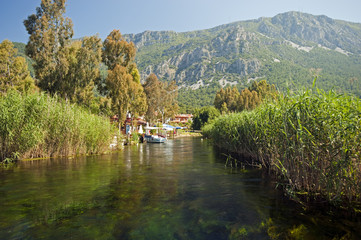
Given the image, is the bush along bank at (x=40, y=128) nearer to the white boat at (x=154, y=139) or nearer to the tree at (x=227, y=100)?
the white boat at (x=154, y=139)

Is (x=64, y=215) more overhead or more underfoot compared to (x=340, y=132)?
more underfoot

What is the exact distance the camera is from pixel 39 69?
3275cm

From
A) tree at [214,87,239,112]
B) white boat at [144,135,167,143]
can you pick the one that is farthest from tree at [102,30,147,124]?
tree at [214,87,239,112]

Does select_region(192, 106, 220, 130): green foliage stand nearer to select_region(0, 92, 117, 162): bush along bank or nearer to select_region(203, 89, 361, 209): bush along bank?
select_region(0, 92, 117, 162): bush along bank

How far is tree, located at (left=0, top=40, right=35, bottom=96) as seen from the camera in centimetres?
4086

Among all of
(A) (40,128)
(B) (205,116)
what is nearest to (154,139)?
(A) (40,128)

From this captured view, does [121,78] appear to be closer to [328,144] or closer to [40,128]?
[40,128]

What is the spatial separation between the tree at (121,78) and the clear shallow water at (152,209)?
91.0 ft

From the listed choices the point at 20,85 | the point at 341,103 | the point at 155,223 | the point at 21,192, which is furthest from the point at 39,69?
the point at 341,103

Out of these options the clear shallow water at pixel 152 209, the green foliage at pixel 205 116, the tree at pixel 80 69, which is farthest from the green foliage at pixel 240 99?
the clear shallow water at pixel 152 209

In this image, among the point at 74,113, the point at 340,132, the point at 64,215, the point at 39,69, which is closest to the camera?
the point at 340,132

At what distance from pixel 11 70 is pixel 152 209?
4627 centimetres

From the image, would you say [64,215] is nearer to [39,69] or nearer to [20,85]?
[39,69]

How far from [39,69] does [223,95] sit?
236 feet
